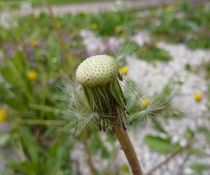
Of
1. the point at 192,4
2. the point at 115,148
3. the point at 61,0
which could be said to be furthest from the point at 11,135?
the point at 61,0

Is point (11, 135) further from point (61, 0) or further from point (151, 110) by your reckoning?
point (61, 0)

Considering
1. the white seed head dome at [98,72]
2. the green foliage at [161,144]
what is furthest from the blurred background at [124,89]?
the white seed head dome at [98,72]

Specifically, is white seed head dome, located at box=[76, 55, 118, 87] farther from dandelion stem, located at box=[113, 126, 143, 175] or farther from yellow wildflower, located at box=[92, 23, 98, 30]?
yellow wildflower, located at box=[92, 23, 98, 30]

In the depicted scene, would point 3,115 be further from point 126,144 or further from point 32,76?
point 126,144


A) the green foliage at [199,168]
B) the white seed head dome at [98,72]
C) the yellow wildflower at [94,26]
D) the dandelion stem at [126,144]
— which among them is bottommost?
the green foliage at [199,168]

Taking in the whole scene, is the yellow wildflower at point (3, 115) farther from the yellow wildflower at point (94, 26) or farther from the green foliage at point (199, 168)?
the yellow wildflower at point (94, 26)

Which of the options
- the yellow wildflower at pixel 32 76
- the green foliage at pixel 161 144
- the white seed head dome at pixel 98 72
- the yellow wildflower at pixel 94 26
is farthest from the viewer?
the yellow wildflower at pixel 94 26

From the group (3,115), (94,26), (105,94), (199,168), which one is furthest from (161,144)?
(94,26)
